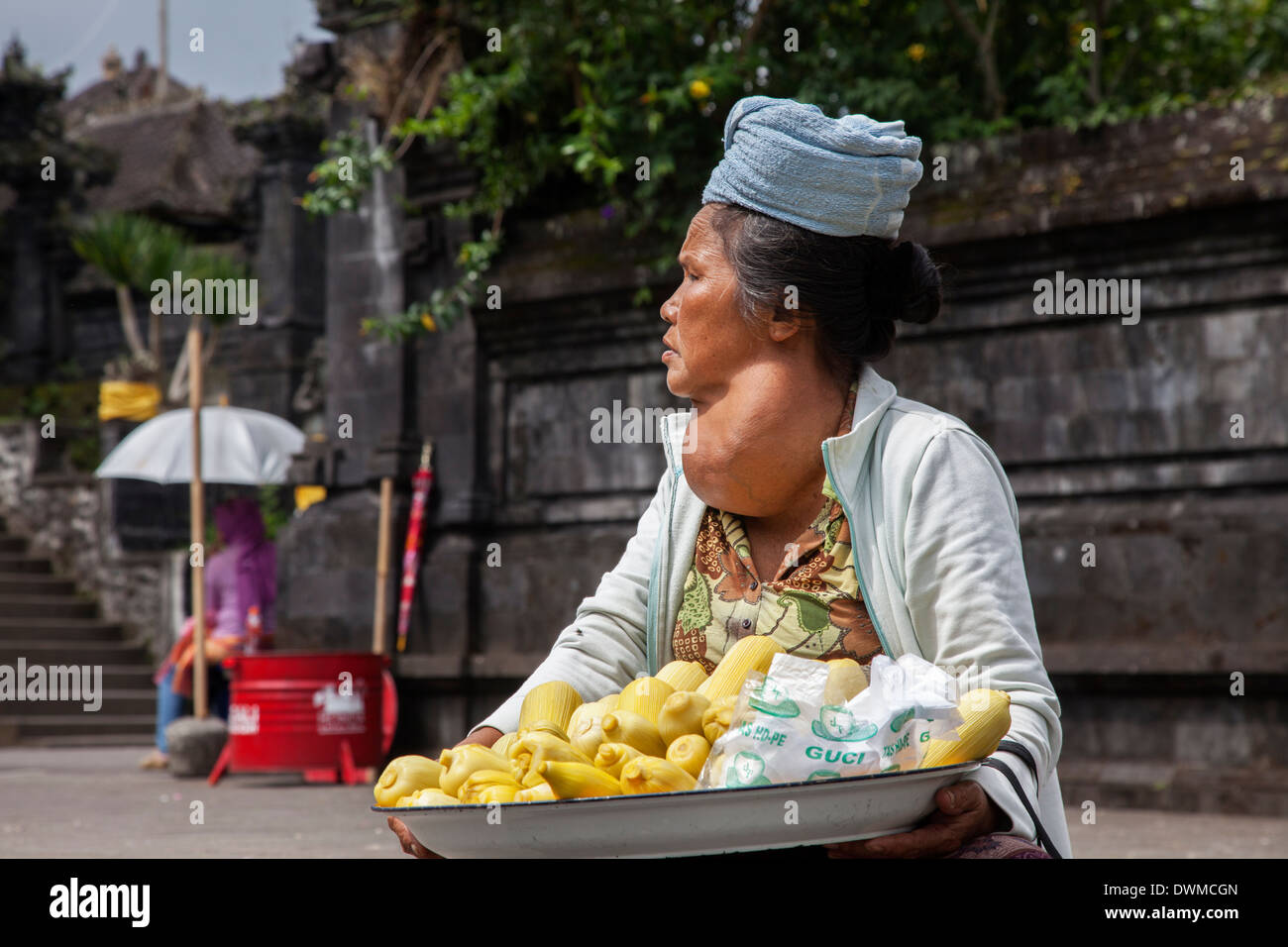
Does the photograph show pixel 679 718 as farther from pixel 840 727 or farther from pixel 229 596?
pixel 229 596

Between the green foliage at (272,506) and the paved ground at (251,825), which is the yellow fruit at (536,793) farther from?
the green foliage at (272,506)

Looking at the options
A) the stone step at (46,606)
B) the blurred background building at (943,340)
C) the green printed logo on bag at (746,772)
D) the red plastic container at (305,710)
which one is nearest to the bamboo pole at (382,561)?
the blurred background building at (943,340)

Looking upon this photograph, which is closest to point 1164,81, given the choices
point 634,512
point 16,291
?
point 634,512

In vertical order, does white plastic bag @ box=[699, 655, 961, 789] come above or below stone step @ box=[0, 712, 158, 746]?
above

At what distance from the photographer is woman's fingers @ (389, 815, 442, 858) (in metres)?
1.96

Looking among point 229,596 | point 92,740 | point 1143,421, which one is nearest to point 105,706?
point 92,740

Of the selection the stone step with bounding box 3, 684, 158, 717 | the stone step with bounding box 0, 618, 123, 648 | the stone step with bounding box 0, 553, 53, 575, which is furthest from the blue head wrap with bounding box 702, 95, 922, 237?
the stone step with bounding box 0, 553, 53, 575

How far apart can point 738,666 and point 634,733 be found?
21 cm

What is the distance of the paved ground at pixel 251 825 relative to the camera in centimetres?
643

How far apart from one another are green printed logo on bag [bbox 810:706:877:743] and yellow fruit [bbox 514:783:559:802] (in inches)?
12.8

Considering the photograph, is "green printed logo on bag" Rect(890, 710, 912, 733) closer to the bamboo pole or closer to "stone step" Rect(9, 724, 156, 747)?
the bamboo pole

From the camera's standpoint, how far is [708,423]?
7.64ft

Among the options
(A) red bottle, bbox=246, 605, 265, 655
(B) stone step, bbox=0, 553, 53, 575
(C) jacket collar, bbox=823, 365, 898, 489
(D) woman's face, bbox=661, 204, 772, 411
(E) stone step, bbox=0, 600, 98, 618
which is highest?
(D) woman's face, bbox=661, 204, 772, 411
